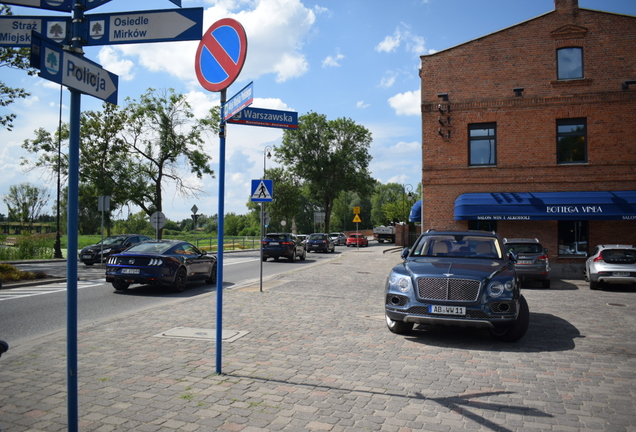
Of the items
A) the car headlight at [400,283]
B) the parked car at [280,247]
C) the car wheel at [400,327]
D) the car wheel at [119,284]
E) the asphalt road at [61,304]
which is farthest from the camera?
the parked car at [280,247]

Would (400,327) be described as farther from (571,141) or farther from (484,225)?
(571,141)

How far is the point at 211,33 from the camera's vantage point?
495 cm

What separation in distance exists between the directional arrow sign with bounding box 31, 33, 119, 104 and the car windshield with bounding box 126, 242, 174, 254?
33.5ft

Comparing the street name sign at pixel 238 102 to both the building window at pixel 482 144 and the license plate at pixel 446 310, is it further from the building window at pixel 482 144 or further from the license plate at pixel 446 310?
the building window at pixel 482 144

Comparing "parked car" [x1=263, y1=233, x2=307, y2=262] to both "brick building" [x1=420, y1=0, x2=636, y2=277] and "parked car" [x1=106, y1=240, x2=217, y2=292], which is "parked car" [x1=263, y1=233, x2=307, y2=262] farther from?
"parked car" [x1=106, y1=240, x2=217, y2=292]

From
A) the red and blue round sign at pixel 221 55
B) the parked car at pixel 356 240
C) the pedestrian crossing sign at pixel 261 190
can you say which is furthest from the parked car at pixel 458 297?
the parked car at pixel 356 240

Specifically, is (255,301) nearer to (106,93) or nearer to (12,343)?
(12,343)

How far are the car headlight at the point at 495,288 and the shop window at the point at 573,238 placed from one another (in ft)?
50.2

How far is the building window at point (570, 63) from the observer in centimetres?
2012

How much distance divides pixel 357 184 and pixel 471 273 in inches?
2300

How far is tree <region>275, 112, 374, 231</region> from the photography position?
207 feet

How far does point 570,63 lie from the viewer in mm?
20219

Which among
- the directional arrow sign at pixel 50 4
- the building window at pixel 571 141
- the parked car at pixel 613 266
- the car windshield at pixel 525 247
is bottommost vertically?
the parked car at pixel 613 266

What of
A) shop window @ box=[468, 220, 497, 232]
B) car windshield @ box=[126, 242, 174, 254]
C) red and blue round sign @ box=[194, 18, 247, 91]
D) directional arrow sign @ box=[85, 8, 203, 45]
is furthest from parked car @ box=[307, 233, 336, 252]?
directional arrow sign @ box=[85, 8, 203, 45]
